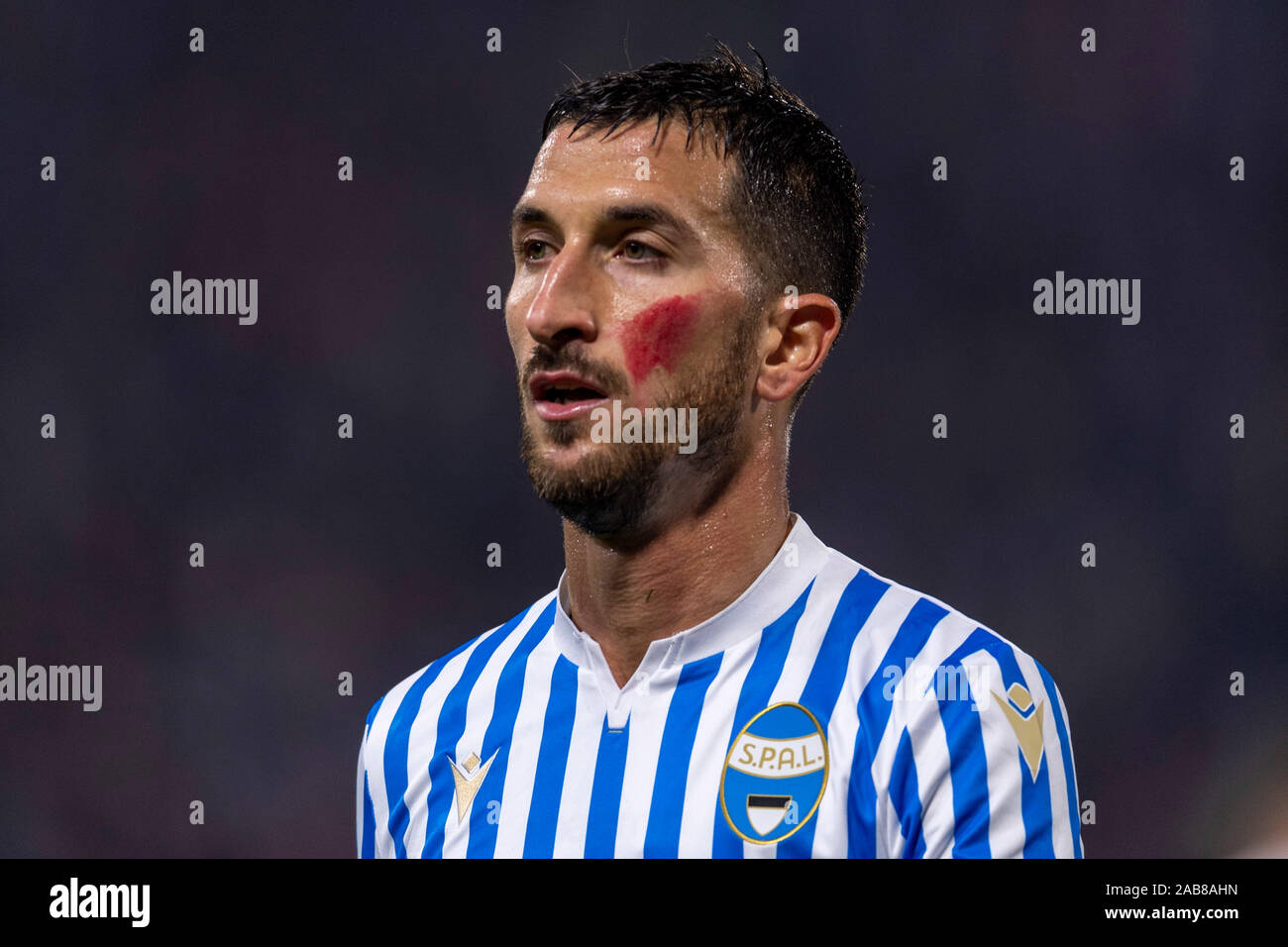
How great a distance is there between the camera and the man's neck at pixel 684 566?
317cm

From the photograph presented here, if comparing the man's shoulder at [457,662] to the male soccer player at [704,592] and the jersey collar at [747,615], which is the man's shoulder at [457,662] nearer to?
the male soccer player at [704,592]

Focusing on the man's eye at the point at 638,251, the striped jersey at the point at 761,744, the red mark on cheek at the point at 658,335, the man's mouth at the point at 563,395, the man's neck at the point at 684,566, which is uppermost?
the man's eye at the point at 638,251

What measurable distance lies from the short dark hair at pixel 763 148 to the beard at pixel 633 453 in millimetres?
223

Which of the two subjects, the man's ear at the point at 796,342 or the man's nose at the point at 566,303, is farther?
the man's ear at the point at 796,342

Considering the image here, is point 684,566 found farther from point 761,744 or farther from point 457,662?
point 457,662

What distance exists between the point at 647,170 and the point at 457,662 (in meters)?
1.43

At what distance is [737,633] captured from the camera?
3195 millimetres

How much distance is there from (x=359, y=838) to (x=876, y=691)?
57.8 inches

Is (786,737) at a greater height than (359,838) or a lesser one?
greater

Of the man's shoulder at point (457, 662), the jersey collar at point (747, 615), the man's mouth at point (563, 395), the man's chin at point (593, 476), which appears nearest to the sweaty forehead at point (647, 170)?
the man's mouth at point (563, 395)

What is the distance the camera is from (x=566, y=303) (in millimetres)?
2969

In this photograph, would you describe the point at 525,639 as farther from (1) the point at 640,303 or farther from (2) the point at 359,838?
(1) the point at 640,303

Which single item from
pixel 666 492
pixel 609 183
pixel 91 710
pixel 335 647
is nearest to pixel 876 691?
pixel 666 492
